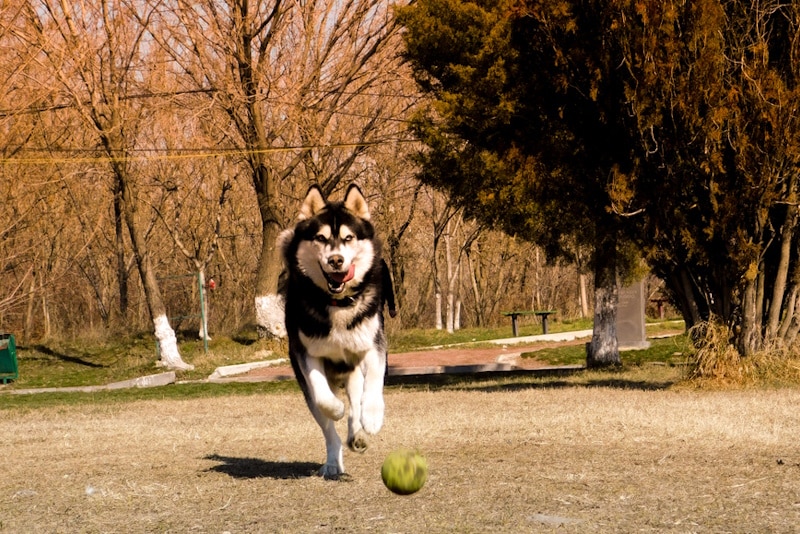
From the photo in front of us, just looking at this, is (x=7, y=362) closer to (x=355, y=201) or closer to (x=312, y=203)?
(x=312, y=203)

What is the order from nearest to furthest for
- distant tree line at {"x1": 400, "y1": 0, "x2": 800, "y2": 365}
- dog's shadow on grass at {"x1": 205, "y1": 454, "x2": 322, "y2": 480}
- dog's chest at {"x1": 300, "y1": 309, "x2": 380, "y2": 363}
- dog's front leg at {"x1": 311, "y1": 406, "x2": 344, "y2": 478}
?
1. dog's chest at {"x1": 300, "y1": 309, "x2": 380, "y2": 363}
2. dog's front leg at {"x1": 311, "y1": 406, "x2": 344, "y2": 478}
3. dog's shadow on grass at {"x1": 205, "y1": 454, "x2": 322, "y2": 480}
4. distant tree line at {"x1": 400, "y1": 0, "x2": 800, "y2": 365}

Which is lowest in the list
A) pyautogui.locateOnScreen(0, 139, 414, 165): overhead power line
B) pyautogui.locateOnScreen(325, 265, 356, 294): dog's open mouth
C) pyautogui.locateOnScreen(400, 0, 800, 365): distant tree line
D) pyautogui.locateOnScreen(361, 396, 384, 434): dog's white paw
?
pyautogui.locateOnScreen(361, 396, 384, 434): dog's white paw

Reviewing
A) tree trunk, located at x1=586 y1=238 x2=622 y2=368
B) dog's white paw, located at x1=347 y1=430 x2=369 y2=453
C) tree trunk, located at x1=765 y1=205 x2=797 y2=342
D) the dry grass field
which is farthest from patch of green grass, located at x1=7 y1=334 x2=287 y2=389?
dog's white paw, located at x1=347 y1=430 x2=369 y2=453

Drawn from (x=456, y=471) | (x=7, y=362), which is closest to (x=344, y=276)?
(x=456, y=471)

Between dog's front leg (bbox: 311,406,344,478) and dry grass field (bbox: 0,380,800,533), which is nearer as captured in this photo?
dry grass field (bbox: 0,380,800,533)

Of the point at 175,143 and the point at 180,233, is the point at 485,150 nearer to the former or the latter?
the point at 175,143

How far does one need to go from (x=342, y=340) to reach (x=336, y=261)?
2.02ft

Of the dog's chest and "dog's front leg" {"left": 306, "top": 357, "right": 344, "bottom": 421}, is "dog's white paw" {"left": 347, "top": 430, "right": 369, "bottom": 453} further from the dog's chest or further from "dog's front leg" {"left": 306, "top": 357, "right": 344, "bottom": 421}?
the dog's chest

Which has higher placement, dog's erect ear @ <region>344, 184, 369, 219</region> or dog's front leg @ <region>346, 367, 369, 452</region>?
dog's erect ear @ <region>344, 184, 369, 219</region>

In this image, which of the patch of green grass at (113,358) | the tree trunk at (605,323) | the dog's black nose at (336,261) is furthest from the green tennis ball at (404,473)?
the patch of green grass at (113,358)

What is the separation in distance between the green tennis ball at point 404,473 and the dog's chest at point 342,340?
140 centimetres

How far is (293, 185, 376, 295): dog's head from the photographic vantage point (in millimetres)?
8234

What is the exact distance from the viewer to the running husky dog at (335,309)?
26.8ft

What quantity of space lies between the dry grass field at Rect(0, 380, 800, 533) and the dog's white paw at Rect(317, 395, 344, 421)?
56 centimetres
